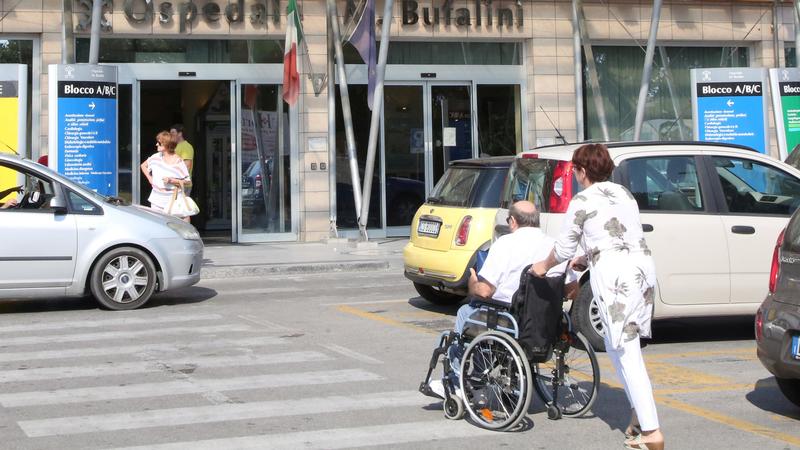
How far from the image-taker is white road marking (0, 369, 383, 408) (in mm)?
7398

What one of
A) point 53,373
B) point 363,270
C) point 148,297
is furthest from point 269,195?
point 53,373

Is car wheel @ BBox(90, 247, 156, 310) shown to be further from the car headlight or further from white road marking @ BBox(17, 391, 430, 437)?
white road marking @ BBox(17, 391, 430, 437)

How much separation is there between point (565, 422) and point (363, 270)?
31.9 feet

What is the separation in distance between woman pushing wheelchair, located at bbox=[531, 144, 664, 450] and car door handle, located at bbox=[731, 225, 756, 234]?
11.6 feet

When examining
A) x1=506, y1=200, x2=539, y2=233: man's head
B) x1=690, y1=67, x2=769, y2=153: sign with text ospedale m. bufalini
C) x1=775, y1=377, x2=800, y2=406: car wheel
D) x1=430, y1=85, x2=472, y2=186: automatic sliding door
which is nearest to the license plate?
x1=506, y1=200, x2=539, y2=233: man's head

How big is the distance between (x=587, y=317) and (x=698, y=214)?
4.33 feet

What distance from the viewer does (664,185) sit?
9336mm

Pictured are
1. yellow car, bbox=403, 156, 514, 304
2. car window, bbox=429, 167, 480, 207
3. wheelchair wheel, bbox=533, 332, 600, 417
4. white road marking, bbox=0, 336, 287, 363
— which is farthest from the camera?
car window, bbox=429, 167, 480, 207

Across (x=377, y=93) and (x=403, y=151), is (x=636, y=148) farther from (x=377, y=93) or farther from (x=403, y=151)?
(x=403, y=151)

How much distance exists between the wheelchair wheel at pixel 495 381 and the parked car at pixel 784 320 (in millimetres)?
1585

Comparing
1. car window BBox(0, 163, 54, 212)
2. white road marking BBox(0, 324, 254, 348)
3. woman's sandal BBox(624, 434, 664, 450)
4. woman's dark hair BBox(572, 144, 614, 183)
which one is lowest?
woman's sandal BBox(624, 434, 664, 450)

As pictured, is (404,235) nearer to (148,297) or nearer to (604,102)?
(604,102)

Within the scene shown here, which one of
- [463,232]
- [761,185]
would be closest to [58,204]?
[463,232]

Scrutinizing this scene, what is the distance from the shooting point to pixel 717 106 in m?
18.3
